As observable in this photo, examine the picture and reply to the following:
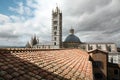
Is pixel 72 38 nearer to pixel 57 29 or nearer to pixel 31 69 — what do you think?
pixel 57 29

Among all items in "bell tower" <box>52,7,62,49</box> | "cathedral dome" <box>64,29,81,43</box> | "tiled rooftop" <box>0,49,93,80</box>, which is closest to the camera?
"tiled rooftop" <box>0,49,93,80</box>

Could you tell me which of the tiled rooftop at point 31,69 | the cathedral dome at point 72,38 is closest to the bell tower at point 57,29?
the cathedral dome at point 72,38

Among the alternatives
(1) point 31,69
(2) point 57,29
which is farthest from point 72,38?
(1) point 31,69

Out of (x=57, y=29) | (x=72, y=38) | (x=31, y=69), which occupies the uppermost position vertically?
(x=57, y=29)

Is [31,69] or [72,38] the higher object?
[72,38]

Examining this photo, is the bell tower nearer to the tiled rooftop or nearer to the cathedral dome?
the cathedral dome

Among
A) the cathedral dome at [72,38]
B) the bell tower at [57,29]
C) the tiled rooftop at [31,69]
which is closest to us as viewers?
the tiled rooftop at [31,69]

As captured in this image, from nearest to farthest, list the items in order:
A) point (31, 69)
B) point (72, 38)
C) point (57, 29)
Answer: point (31, 69) → point (57, 29) → point (72, 38)

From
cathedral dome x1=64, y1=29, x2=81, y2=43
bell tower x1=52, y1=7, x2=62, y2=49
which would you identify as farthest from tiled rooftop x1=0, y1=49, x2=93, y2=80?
cathedral dome x1=64, y1=29, x2=81, y2=43

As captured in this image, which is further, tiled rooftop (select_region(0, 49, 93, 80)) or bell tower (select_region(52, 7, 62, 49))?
bell tower (select_region(52, 7, 62, 49))

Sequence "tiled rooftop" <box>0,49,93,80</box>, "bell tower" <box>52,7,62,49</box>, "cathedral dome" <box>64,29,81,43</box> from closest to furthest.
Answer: "tiled rooftop" <box>0,49,93,80</box>
"bell tower" <box>52,7,62,49</box>
"cathedral dome" <box>64,29,81,43</box>

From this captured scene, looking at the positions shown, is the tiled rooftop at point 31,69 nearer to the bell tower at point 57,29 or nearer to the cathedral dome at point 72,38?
the bell tower at point 57,29

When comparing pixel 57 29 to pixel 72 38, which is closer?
pixel 57 29

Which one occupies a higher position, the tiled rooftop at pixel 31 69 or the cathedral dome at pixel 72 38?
the cathedral dome at pixel 72 38
